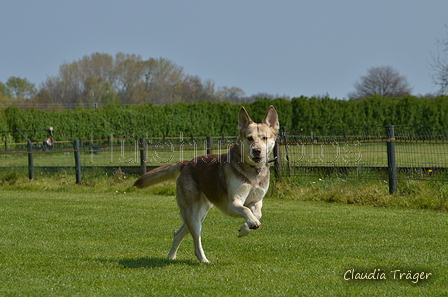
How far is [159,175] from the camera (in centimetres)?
812

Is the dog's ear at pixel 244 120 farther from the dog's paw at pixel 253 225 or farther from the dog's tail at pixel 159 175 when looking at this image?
the dog's paw at pixel 253 225

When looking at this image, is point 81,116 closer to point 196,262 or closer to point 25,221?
point 25,221

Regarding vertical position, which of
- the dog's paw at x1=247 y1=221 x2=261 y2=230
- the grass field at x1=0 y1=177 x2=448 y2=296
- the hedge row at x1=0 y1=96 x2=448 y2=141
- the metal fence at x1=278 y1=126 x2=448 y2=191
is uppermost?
the hedge row at x1=0 y1=96 x2=448 y2=141

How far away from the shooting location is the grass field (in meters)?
5.91

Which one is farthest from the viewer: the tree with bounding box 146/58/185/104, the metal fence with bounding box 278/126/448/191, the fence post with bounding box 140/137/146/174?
the tree with bounding box 146/58/185/104

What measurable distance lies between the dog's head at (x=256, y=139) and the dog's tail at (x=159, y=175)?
115 cm

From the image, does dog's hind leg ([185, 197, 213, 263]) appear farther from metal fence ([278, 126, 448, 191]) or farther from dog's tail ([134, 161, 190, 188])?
metal fence ([278, 126, 448, 191])

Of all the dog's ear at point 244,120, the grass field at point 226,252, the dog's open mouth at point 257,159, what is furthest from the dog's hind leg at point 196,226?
the dog's ear at point 244,120

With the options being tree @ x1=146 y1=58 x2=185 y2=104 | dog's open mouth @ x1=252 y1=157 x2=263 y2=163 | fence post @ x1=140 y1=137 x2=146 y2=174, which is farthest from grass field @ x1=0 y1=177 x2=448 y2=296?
tree @ x1=146 y1=58 x2=185 y2=104

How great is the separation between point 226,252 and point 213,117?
38329 millimetres

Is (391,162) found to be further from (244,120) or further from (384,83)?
(384,83)

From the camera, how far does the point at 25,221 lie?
11641 millimetres

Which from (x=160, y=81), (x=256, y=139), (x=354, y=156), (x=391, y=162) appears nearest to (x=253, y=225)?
(x=256, y=139)

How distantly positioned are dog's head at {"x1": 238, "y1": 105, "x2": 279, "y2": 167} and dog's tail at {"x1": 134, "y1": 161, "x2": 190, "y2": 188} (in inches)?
45.4
